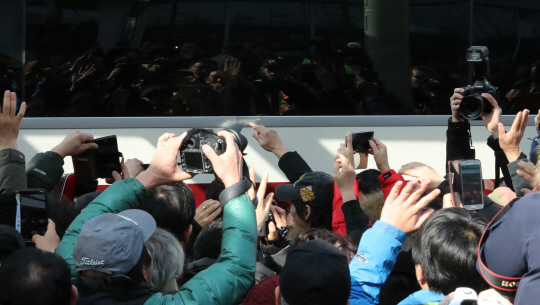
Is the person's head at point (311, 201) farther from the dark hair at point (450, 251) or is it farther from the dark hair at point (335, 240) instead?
the dark hair at point (450, 251)

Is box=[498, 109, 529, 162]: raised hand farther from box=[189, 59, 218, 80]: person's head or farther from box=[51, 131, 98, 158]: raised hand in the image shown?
box=[51, 131, 98, 158]: raised hand

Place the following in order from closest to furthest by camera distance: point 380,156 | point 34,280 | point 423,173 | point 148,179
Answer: point 34,280 → point 148,179 → point 423,173 → point 380,156

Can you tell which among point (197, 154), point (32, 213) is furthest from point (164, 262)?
point (32, 213)

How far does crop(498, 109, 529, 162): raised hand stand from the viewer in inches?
112

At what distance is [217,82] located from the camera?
3574mm

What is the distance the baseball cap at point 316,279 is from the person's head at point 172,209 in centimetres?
86

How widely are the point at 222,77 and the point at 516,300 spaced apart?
2.41 m

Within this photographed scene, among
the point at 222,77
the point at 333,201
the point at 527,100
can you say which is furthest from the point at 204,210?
the point at 527,100

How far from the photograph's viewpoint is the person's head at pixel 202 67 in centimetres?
353

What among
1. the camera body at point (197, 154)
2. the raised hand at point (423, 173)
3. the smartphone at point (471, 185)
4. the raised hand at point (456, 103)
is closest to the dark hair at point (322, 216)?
the raised hand at point (423, 173)

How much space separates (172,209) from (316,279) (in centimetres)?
97

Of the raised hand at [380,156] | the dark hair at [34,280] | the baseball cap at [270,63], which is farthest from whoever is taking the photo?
the baseball cap at [270,63]

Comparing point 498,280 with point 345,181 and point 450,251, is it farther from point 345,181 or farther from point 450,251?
point 345,181

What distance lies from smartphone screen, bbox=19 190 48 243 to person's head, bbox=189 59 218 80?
159cm
